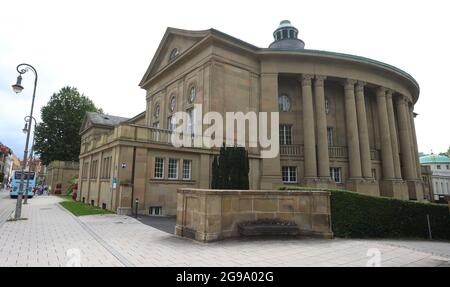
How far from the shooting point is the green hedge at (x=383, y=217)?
12109 millimetres

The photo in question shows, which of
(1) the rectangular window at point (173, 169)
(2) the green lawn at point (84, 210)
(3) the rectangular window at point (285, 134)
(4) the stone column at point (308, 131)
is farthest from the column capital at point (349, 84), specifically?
(2) the green lawn at point (84, 210)

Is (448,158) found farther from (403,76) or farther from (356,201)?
(356,201)

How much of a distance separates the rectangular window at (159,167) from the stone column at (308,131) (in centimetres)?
1330

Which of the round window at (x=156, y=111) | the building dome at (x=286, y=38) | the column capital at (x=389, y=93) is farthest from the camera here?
the building dome at (x=286, y=38)

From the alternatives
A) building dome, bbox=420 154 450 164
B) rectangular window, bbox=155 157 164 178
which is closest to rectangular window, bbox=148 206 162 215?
rectangular window, bbox=155 157 164 178

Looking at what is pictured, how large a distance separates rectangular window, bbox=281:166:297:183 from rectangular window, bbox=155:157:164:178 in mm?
12165

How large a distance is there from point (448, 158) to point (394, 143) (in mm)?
79902

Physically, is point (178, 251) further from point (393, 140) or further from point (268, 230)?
point (393, 140)

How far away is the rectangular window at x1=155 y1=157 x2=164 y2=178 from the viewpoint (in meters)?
19.2

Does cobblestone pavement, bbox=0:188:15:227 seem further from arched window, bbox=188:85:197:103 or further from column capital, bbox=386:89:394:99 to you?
column capital, bbox=386:89:394:99

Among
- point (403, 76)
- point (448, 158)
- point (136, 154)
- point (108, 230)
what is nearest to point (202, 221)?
point (108, 230)

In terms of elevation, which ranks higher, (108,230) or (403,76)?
(403,76)

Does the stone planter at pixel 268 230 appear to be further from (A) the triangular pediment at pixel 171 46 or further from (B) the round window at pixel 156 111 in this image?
(B) the round window at pixel 156 111

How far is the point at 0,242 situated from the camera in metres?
9.31
